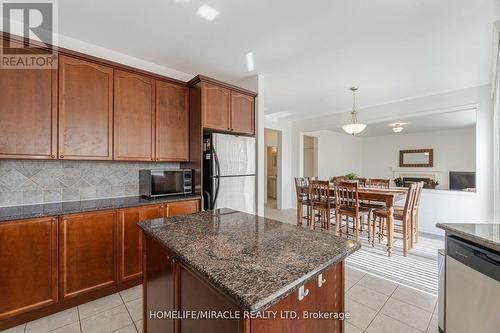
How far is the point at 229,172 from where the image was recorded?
2.93m

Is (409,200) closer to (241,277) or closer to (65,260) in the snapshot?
(241,277)

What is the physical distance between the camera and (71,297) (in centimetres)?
200

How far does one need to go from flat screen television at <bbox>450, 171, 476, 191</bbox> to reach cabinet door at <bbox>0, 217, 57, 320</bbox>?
369 inches

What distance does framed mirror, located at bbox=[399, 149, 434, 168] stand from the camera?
24.7ft

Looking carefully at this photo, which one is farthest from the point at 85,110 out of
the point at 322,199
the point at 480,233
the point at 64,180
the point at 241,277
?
the point at 322,199

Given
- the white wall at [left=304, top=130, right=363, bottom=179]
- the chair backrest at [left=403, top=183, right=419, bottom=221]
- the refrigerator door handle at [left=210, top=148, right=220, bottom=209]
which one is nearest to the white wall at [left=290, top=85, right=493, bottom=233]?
the chair backrest at [left=403, top=183, right=419, bottom=221]


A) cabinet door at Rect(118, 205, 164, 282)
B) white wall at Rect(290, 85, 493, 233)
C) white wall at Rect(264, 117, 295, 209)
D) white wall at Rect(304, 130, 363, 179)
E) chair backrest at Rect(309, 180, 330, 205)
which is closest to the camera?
cabinet door at Rect(118, 205, 164, 282)

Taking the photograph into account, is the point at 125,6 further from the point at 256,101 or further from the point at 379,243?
the point at 379,243

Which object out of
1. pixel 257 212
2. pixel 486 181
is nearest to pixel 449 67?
pixel 486 181

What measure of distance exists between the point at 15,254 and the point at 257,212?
248 cm

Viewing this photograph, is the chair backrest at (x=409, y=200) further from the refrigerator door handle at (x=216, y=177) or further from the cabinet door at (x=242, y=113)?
the refrigerator door handle at (x=216, y=177)

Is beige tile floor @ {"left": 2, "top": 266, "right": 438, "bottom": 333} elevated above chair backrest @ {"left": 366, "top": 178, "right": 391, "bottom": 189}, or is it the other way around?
chair backrest @ {"left": 366, "top": 178, "right": 391, "bottom": 189}

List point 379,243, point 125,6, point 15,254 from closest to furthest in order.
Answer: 1. point 15,254
2. point 125,6
3. point 379,243

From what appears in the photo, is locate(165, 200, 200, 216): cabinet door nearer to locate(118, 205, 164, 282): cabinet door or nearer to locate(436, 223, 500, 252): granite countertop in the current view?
locate(118, 205, 164, 282): cabinet door
